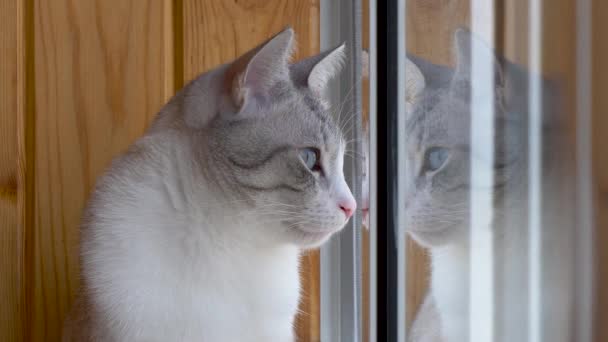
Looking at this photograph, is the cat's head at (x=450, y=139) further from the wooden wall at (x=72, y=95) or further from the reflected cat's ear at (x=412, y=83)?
the wooden wall at (x=72, y=95)

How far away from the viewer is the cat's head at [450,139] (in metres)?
0.34

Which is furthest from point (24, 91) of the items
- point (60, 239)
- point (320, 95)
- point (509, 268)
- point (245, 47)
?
point (509, 268)

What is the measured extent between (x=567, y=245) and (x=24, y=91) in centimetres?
98

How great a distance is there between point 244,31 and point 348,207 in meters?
0.42

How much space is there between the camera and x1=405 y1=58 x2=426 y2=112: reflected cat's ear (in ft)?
1.75

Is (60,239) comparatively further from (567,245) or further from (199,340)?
(567,245)

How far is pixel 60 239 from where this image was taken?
103 cm

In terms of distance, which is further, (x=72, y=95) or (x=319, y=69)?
(x=72, y=95)

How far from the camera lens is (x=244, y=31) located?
1021 millimetres

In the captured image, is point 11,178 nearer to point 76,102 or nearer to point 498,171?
point 76,102

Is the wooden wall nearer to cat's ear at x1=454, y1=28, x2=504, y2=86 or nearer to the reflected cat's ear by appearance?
the reflected cat's ear

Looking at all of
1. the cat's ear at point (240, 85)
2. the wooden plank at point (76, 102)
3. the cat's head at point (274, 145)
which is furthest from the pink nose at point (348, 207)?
the wooden plank at point (76, 102)

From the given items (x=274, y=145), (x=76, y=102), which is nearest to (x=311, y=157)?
(x=274, y=145)

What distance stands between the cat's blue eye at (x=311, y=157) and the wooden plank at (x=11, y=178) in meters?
0.55
